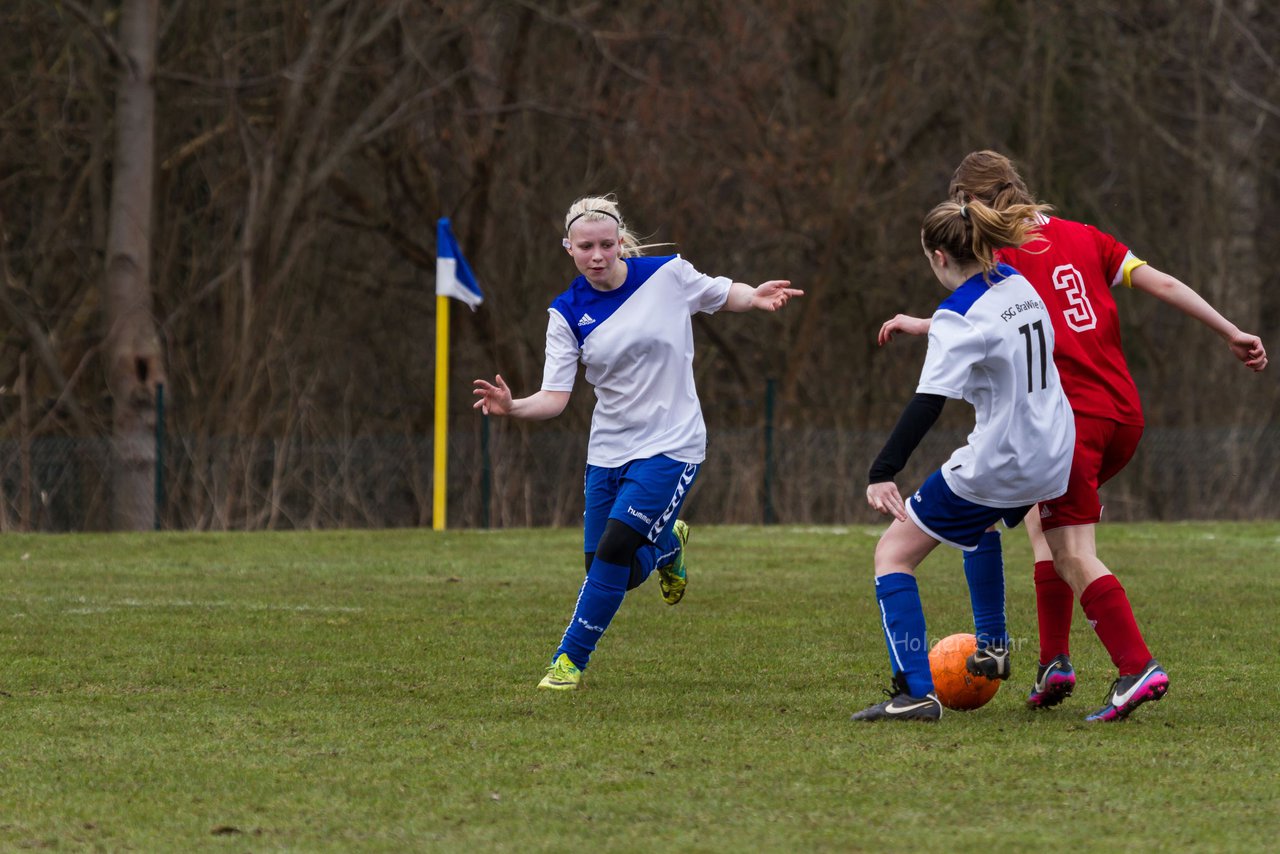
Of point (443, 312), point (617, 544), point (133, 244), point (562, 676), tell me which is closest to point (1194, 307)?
point (617, 544)

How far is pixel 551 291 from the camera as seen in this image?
25406mm

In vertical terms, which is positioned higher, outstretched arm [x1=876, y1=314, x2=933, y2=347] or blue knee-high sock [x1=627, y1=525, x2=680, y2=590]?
outstretched arm [x1=876, y1=314, x2=933, y2=347]

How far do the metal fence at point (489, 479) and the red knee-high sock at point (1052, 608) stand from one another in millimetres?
13058

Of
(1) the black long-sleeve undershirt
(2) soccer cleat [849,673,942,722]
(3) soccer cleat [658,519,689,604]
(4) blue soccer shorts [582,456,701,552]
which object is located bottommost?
(2) soccer cleat [849,673,942,722]

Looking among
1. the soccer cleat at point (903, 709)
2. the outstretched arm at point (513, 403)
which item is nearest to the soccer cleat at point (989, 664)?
the soccer cleat at point (903, 709)

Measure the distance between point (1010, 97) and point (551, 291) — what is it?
298 inches

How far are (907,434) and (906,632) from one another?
2.36 ft

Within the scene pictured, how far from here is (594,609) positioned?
6574 mm

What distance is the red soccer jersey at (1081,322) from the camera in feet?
19.2

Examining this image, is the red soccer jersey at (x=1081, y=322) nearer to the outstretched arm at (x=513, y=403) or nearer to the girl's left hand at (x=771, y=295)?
the girl's left hand at (x=771, y=295)

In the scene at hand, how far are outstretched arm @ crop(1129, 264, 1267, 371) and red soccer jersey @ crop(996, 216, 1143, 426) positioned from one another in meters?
0.15

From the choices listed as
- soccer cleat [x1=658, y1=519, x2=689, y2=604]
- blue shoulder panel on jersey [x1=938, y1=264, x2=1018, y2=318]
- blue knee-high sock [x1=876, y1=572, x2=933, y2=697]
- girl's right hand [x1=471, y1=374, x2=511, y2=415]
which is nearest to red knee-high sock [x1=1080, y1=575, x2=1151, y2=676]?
blue knee-high sock [x1=876, y1=572, x2=933, y2=697]

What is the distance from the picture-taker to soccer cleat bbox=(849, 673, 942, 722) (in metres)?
5.64

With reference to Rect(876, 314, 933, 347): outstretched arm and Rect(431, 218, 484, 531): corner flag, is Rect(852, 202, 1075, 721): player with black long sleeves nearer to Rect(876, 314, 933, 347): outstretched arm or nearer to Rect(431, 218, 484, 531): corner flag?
Rect(876, 314, 933, 347): outstretched arm
